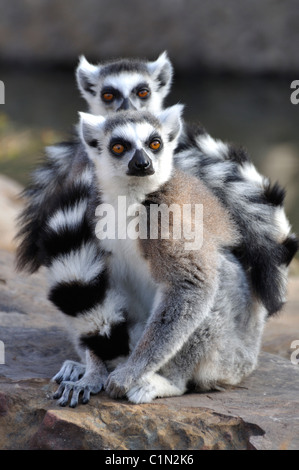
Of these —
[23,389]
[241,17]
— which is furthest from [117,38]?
[23,389]

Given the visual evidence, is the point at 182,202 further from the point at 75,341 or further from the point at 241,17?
the point at 241,17

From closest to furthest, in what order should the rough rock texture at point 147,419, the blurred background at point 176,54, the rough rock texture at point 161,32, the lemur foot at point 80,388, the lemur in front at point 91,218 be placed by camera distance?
the rough rock texture at point 147,419
the lemur foot at point 80,388
the lemur in front at point 91,218
the blurred background at point 176,54
the rough rock texture at point 161,32

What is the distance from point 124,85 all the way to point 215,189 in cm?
158

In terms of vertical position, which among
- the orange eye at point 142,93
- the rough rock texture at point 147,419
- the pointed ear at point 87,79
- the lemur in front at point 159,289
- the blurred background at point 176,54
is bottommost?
the rough rock texture at point 147,419

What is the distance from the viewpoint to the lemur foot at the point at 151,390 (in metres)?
2.90

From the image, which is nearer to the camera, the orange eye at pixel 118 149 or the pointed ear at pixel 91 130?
the orange eye at pixel 118 149

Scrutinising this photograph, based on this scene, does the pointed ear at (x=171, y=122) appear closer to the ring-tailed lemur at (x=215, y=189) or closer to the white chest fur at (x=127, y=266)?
the ring-tailed lemur at (x=215, y=189)

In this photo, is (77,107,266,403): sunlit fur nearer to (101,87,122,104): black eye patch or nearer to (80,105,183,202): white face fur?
(80,105,183,202): white face fur

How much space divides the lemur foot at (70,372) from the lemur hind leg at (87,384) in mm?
47

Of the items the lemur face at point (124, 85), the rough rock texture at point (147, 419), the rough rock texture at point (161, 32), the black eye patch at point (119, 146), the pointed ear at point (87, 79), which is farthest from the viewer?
the rough rock texture at point (161, 32)

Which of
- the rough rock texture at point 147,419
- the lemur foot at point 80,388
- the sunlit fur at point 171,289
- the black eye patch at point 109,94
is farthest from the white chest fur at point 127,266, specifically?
the black eye patch at point 109,94

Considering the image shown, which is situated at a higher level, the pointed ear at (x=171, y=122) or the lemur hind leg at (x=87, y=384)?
the pointed ear at (x=171, y=122)

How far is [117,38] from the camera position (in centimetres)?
1215

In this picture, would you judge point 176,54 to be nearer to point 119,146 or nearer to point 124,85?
point 124,85
